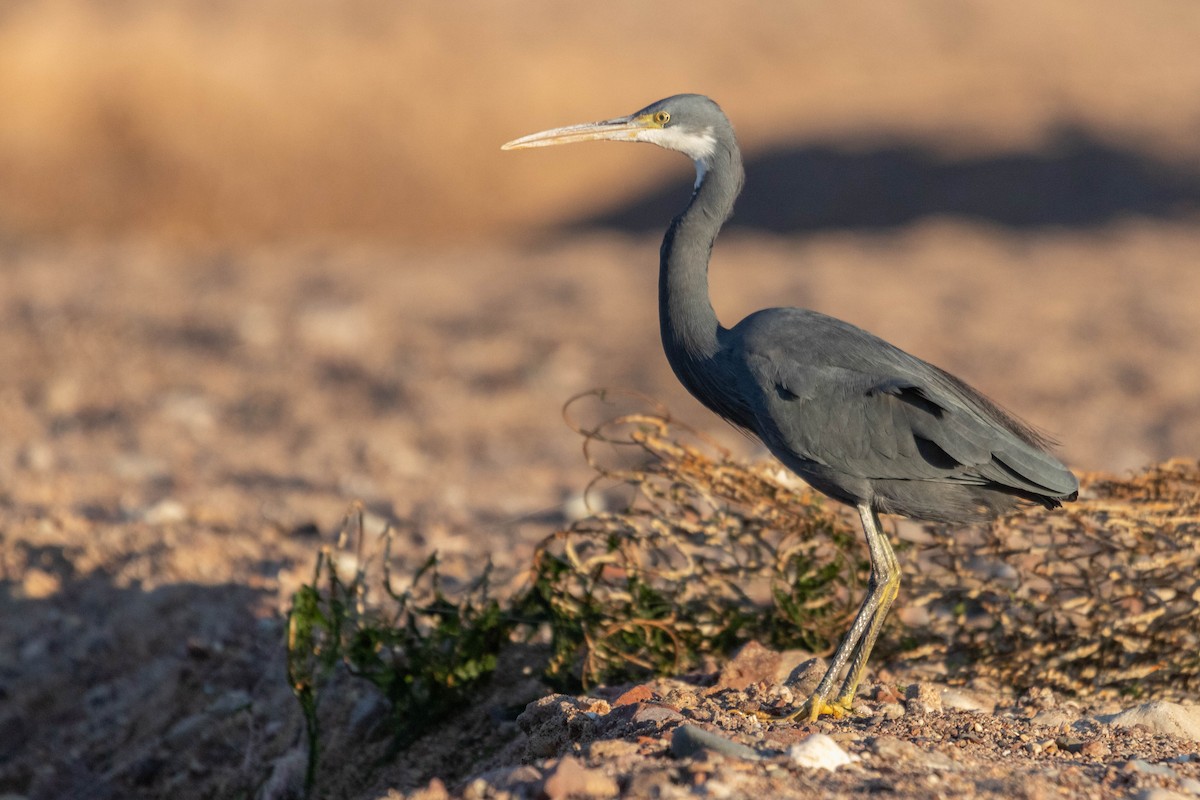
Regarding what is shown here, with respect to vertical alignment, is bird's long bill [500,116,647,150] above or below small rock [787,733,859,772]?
above

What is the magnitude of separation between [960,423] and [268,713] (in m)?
2.81

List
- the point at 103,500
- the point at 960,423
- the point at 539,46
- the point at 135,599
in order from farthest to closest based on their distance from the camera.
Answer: the point at 539,46 → the point at 103,500 → the point at 135,599 → the point at 960,423

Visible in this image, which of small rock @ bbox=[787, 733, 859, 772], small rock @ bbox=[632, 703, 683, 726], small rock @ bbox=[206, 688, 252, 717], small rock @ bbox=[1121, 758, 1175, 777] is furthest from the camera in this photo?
small rock @ bbox=[206, 688, 252, 717]

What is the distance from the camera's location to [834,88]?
23250 millimetres

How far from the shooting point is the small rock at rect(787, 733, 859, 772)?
130 inches

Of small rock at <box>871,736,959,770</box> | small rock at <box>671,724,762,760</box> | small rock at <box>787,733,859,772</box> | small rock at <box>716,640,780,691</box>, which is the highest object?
small rock at <box>716,640,780,691</box>

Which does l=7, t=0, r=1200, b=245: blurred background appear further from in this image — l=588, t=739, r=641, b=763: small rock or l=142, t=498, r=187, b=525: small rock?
l=588, t=739, r=641, b=763: small rock

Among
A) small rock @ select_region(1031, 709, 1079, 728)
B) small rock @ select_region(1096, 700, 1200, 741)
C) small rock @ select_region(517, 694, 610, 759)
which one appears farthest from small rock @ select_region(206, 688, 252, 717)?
small rock @ select_region(1096, 700, 1200, 741)

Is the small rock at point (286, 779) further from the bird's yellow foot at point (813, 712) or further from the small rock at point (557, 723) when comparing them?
the bird's yellow foot at point (813, 712)

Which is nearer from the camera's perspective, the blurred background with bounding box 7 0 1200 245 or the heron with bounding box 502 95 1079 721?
the heron with bounding box 502 95 1079 721

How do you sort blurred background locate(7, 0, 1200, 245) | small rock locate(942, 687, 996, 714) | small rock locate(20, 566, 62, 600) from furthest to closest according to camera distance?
blurred background locate(7, 0, 1200, 245)
small rock locate(20, 566, 62, 600)
small rock locate(942, 687, 996, 714)

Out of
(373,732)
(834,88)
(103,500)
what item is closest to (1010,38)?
(834,88)

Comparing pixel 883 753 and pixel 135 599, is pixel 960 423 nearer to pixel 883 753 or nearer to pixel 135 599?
pixel 883 753

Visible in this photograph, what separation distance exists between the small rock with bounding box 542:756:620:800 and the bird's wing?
52.5 inches
